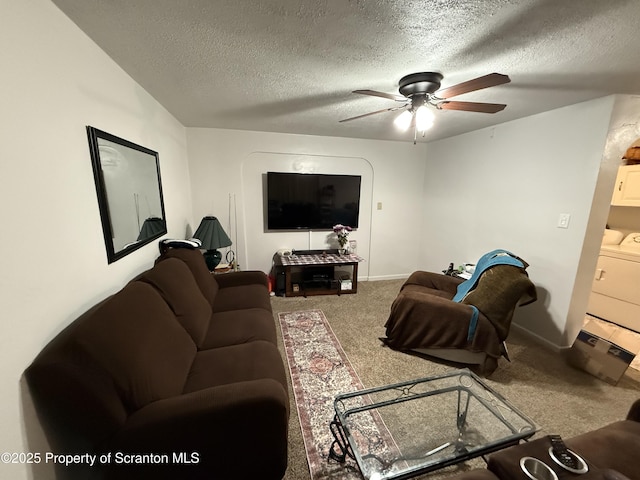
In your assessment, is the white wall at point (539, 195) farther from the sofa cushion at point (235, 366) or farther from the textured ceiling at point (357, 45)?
the sofa cushion at point (235, 366)

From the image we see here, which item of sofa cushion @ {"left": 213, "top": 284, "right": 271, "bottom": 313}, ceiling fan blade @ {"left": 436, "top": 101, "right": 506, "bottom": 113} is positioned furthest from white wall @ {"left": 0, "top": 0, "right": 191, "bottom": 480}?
ceiling fan blade @ {"left": 436, "top": 101, "right": 506, "bottom": 113}

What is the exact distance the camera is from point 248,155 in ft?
11.4

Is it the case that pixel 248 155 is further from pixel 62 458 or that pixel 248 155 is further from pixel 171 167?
pixel 62 458

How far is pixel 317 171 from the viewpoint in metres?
3.75

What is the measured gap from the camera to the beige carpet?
1.61 m

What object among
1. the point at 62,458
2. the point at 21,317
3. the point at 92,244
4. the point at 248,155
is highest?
the point at 248,155

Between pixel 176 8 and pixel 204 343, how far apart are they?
5.88 ft

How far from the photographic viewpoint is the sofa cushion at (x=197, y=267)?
2.06 m

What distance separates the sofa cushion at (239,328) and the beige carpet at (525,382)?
20.6 inches

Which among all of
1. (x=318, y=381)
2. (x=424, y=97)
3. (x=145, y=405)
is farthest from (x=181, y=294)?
(x=424, y=97)

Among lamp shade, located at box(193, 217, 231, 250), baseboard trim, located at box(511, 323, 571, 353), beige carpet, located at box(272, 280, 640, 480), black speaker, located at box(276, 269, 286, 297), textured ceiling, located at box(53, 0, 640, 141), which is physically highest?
textured ceiling, located at box(53, 0, 640, 141)

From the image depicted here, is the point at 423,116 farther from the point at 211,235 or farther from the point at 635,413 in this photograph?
the point at 211,235

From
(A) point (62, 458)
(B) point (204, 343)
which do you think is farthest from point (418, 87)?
(A) point (62, 458)

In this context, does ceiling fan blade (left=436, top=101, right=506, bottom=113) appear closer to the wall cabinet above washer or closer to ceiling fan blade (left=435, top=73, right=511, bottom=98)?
ceiling fan blade (left=435, top=73, right=511, bottom=98)
